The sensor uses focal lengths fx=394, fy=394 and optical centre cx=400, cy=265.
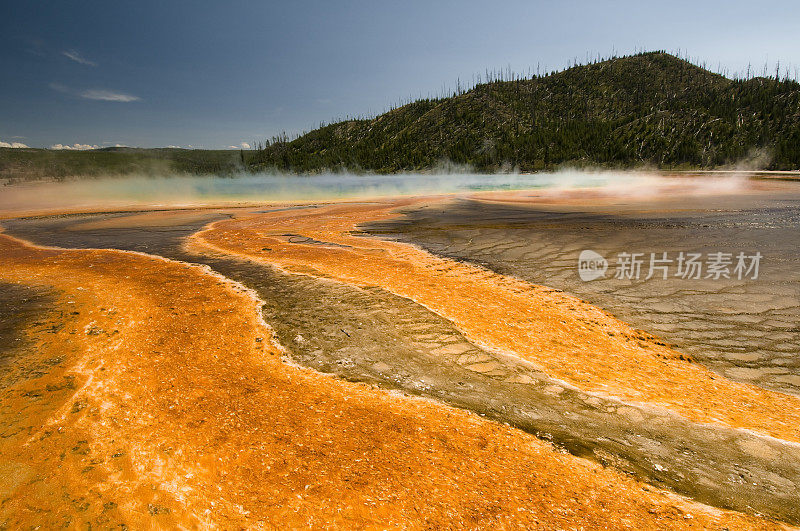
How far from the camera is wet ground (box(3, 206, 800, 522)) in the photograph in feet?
11.2

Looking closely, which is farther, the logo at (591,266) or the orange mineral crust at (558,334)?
the logo at (591,266)

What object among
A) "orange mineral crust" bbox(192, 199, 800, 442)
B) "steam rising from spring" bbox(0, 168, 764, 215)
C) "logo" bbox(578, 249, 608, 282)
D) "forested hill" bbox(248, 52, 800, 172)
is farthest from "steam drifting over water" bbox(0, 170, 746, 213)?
"orange mineral crust" bbox(192, 199, 800, 442)

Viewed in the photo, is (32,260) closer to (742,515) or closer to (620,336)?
(620,336)

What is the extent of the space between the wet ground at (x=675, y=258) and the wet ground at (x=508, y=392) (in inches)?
28.8

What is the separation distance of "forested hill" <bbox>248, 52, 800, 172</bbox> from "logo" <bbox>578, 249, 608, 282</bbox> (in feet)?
234

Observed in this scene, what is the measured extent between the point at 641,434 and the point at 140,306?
8332 millimetres

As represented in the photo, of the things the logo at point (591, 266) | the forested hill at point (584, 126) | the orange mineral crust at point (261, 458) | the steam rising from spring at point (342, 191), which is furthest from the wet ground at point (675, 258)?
the forested hill at point (584, 126)

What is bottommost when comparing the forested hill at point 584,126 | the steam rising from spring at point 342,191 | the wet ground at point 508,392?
the wet ground at point 508,392

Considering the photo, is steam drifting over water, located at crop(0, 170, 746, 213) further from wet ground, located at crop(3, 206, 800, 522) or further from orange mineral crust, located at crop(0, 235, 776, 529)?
orange mineral crust, located at crop(0, 235, 776, 529)

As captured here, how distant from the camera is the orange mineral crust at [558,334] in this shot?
4547 mm

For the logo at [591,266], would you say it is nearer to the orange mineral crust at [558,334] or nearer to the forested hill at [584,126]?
the orange mineral crust at [558,334]

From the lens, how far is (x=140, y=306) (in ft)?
25.0

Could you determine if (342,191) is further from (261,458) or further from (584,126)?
(584,126)

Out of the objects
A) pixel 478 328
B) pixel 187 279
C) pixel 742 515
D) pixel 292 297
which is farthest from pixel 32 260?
pixel 742 515
